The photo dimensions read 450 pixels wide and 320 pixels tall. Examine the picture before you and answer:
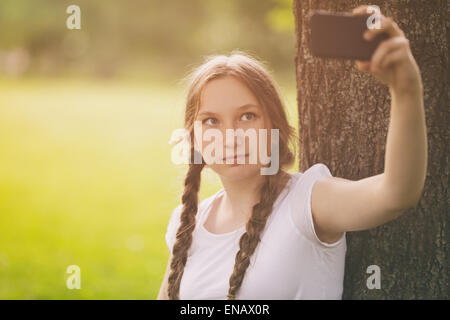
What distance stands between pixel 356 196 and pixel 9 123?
12910mm

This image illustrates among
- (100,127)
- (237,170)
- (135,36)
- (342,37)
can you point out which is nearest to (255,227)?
(237,170)

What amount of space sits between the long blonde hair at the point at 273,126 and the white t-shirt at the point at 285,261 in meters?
0.03

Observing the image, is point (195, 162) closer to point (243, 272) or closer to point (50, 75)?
point (243, 272)

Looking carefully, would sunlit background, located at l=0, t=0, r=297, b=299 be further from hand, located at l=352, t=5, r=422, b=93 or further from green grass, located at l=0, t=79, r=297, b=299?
hand, located at l=352, t=5, r=422, b=93

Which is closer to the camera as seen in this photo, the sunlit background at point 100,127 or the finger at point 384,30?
the finger at point 384,30

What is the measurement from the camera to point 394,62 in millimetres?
1358

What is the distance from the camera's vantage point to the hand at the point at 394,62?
1.35 metres

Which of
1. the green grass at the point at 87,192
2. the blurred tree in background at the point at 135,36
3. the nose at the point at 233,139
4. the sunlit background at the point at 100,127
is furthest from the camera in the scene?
the blurred tree in background at the point at 135,36

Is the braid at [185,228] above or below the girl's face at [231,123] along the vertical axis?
below

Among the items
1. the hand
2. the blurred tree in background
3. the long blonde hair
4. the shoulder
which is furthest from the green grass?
the blurred tree in background

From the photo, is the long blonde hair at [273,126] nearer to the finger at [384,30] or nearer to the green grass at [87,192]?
the green grass at [87,192]

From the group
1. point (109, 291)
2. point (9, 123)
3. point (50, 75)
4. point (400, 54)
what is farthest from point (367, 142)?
point (50, 75)

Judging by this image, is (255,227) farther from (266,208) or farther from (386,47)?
(386,47)

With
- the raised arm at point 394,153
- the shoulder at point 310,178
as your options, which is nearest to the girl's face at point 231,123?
the shoulder at point 310,178
